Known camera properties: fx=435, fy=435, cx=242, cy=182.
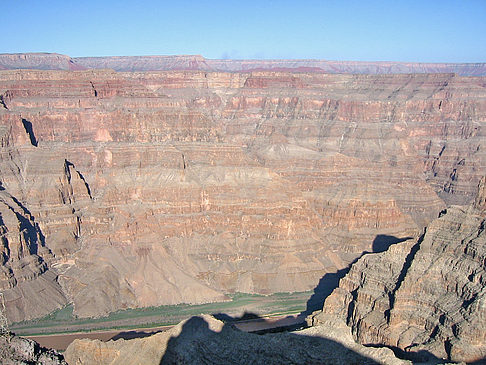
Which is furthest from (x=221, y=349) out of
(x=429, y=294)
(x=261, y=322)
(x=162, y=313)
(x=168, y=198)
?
(x=168, y=198)

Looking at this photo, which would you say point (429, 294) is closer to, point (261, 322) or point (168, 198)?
point (261, 322)

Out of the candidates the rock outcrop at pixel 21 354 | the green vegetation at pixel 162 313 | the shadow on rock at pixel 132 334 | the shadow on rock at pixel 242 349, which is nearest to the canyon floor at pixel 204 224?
the shadow on rock at pixel 242 349

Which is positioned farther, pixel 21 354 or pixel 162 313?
pixel 162 313

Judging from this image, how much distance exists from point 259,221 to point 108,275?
22575mm

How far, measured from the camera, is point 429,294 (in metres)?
38.6

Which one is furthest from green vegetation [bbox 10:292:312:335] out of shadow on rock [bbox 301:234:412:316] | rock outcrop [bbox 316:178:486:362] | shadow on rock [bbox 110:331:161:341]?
rock outcrop [bbox 316:178:486:362]

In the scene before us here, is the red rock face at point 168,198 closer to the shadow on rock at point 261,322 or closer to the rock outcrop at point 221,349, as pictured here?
the shadow on rock at point 261,322

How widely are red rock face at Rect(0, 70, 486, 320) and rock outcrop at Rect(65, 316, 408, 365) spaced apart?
26.3 m

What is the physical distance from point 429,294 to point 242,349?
66.8 feet

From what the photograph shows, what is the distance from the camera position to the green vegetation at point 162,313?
167ft

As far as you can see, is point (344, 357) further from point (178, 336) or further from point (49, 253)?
point (49, 253)

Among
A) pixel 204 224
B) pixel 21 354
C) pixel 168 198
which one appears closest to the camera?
pixel 21 354

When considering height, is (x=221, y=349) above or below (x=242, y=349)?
above

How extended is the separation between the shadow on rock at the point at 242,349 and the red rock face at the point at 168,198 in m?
29.0
